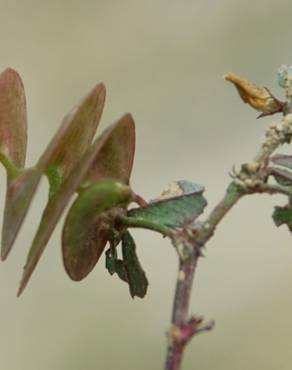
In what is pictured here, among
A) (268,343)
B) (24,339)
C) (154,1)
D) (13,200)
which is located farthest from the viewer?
(154,1)

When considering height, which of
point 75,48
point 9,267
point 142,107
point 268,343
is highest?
point 75,48

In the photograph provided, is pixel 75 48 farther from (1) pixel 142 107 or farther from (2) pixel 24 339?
(2) pixel 24 339

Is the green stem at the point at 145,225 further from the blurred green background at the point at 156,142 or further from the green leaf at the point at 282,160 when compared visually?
the blurred green background at the point at 156,142

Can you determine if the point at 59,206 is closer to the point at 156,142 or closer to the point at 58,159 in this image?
the point at 58,159

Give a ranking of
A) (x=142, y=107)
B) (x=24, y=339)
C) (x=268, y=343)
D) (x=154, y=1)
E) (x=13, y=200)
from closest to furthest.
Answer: (x=13, y=200)
(x=268, y=343)
(x=24, y=339)
(x=142, y=107)
(x=154, y=1)

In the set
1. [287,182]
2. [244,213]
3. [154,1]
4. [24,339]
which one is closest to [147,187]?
[244,213]

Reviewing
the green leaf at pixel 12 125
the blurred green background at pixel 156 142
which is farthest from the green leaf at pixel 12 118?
the blurred green background at pixel 156 142
